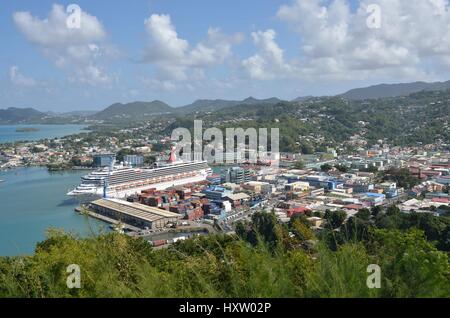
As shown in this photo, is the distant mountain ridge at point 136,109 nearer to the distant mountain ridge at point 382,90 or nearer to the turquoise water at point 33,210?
the distant mountain ridge at point 382,90

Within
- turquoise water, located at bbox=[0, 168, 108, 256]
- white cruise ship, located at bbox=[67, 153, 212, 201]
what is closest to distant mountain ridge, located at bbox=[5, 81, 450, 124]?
turquoise water, located at bbox=[0, 168, 108, 256]

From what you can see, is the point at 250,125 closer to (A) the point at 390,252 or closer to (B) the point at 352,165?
(B) the point at 352,165

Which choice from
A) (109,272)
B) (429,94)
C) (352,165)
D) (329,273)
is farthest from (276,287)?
Result: (429,94)

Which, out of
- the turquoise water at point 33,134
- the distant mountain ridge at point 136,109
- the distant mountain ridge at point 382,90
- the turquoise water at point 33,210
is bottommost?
the turquoise water at point 33,210

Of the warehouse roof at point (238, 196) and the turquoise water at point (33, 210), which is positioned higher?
the warehouse roof at point (238, 196)

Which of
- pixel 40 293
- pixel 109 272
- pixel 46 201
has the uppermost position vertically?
pixel 109 272

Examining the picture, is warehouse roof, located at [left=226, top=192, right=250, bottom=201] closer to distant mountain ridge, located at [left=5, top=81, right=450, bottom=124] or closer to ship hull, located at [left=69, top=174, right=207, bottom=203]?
ship hull, located at [left=69, top=174, right=207, bottom=203]

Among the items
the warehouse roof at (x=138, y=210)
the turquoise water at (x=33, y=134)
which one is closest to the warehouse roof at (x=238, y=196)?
the warehouse roof at (x=138, y=210)
